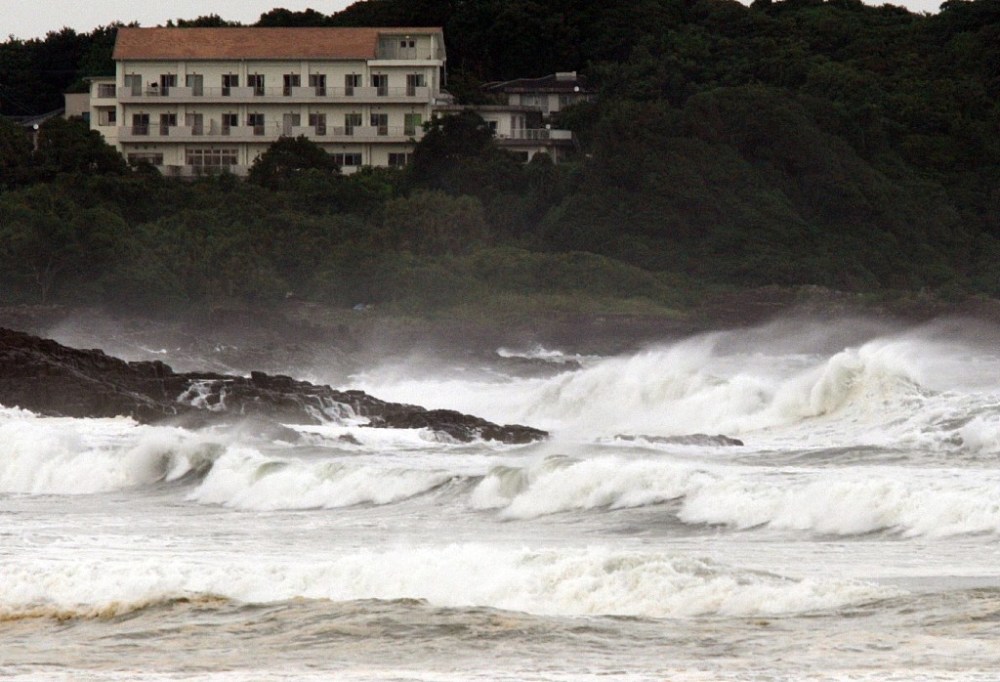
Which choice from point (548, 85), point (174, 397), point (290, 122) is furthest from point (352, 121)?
point (174, 397)

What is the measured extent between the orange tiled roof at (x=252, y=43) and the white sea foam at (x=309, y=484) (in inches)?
2591

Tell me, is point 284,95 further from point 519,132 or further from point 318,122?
point 519,132

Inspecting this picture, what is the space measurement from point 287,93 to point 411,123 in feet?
20.6

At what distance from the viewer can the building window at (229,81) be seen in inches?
3531

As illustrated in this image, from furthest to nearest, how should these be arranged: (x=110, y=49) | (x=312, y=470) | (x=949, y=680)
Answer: (x=110, y=49) < (x=312, y=470) < (x=949, y=680)

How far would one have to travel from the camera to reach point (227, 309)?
196ft

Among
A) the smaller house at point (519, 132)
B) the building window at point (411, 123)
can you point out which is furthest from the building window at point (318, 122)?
the smaller house at point (519, 132)

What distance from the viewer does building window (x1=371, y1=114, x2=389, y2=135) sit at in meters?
89.0

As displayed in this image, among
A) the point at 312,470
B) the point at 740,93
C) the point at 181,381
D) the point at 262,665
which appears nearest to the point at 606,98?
the point at 740,93

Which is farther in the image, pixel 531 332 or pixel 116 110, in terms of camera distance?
pixel 116 110

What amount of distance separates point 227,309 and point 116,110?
1377 inches

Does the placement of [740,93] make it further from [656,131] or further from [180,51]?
[180,51]

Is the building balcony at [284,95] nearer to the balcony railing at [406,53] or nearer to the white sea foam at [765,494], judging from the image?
the balcony railing at [406,53]

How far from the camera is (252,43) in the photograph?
90562 millimetres
